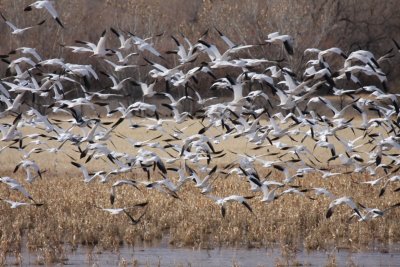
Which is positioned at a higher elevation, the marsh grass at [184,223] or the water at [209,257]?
the marsh grass at [184,223]

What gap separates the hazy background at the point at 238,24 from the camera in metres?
46.9

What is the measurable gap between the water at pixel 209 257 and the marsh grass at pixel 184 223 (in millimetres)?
201

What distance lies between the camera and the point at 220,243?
17.1 meters

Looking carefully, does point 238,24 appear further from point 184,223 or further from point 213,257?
point 213,257

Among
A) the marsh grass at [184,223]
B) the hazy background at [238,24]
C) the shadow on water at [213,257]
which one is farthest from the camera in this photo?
the hazy background at [238,24]

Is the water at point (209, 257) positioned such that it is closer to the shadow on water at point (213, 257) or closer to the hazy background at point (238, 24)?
the shadow on water at point (213, 257)

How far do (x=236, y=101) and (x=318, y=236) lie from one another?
10.8 feet

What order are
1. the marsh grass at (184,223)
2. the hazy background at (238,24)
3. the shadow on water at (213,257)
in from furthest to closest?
the hazy background at (238,24)
the marsh grass at (184,223)
the shadow on water at (213,257)

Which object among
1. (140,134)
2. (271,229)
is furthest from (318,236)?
(140,134)

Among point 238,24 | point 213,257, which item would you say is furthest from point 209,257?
point 238,24

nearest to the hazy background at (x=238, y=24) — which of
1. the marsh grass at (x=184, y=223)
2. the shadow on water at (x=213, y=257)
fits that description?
the marsh grass at (x=184, y=223)

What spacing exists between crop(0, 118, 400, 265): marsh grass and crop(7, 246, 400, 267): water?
0.66 ft

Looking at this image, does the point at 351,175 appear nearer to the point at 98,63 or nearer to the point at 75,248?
the point at 75,248

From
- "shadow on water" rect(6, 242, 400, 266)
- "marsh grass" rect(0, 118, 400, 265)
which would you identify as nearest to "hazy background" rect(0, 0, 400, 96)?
"marsh grass" rect(0, 118, 400, 265)
